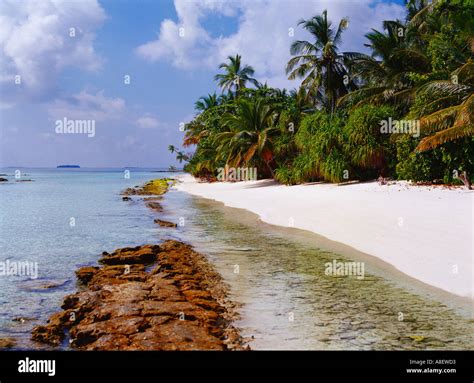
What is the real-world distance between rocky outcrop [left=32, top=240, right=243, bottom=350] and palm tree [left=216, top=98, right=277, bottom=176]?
990 inches

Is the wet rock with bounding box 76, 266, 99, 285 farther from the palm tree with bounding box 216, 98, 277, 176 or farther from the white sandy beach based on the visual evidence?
the palm tree with bounding box 216, 98, 277, 176

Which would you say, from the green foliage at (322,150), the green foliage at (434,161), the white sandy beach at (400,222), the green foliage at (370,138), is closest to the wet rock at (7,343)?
the white sandy beach at (400,222)

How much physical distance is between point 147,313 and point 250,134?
97.9ft

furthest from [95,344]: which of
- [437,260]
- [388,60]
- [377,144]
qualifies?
[388,60]

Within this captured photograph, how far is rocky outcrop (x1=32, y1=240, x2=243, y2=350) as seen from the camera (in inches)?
210

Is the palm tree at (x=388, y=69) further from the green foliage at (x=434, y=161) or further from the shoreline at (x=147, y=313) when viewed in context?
the shoreline at (x=147, y=313)

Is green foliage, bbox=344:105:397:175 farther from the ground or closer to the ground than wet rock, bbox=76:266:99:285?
farther from the ground

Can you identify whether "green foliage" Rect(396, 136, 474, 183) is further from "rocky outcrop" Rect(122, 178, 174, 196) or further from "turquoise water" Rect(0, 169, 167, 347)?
"rocky outcrop" Rect(122, 178, 174, 196)

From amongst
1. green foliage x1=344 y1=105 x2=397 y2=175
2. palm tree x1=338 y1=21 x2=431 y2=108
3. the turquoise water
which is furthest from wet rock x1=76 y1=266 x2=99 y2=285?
palm tree x1=338 y1=21 x2=431 y2=108

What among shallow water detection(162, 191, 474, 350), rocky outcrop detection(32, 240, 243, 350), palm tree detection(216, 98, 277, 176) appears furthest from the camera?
palm tree detection(216, 98, 277, 176)

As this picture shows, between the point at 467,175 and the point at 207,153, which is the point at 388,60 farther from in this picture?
the point at 207,153

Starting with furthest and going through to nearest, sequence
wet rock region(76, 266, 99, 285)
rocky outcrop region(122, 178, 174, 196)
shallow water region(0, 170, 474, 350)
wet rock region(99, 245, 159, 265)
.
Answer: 1. rocky outcrop region(122, 178, 174, 196)
2. wet rock region(99, 245, 159, 265)
3. wet rock region(76, 266, 99, 285)
4. shallow water region(0, 170, 474, 350)

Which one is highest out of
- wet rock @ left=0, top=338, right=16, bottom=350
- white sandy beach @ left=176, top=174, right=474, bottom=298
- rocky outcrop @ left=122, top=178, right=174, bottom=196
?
rocky outcrop @ left=122, top=178, right=174, bottom=196

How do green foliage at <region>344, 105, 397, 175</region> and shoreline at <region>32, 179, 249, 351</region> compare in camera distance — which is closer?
shoreline at <region>32, 179, 249, 351</region>
